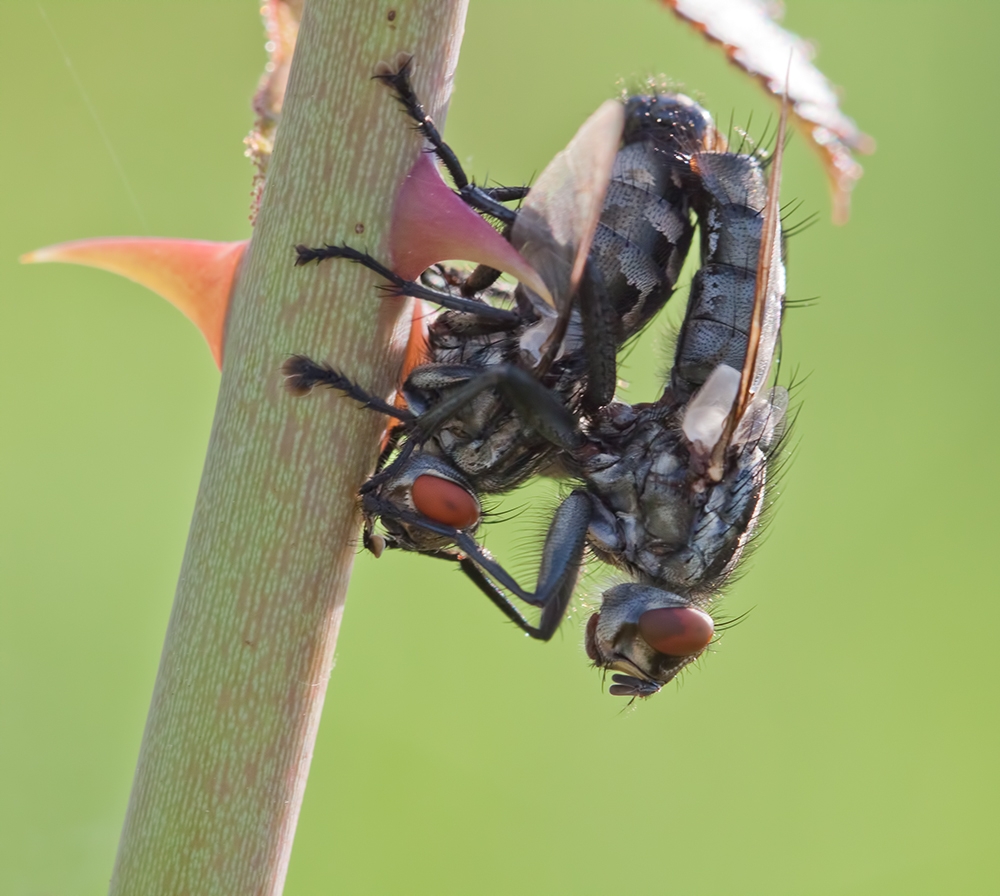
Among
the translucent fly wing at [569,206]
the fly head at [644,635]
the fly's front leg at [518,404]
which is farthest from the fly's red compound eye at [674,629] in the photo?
the translucent fly wing at [569,206]

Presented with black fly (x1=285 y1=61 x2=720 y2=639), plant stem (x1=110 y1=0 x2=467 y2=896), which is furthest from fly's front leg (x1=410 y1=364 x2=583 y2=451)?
plant stem (x1=110 y1=0 x2=467 y2=896)

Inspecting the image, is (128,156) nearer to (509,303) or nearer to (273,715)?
(509,303)

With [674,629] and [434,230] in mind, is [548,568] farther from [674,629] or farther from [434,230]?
[434,230]

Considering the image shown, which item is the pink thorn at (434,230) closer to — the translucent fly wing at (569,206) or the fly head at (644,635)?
the translucent fly wing at (569,206)

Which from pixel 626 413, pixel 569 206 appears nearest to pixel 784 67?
pixel 569 206

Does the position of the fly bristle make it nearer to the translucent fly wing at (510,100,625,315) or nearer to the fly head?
the translucent fly wing at (510,100,625,315)

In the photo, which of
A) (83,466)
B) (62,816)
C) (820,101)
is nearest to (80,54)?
(83,466)
